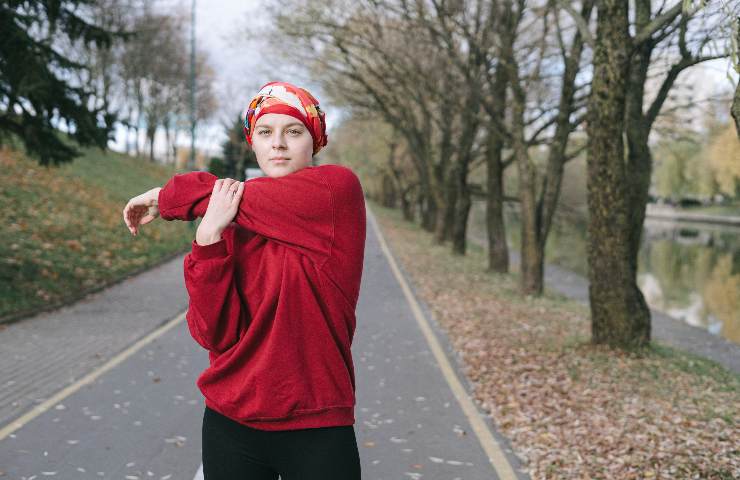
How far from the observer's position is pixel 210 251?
6.71 ft

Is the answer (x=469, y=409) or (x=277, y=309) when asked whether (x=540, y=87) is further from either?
(x=277, y=309)

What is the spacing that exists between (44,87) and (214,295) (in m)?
11.4

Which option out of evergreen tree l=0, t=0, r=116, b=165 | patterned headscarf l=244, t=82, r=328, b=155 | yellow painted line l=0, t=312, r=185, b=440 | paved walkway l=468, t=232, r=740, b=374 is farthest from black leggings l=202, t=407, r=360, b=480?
evergreen tree l=0, t=0, r=116, b=165

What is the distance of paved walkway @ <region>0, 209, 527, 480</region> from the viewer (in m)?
5.51

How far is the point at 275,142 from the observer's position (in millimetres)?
2199

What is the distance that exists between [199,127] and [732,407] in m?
74.6

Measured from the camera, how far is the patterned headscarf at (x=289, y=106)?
2191mm

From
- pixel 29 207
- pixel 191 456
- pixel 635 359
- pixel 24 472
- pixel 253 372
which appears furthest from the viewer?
pixel 29 207

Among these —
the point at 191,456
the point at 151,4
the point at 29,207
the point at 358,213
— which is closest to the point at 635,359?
the point at 191,456

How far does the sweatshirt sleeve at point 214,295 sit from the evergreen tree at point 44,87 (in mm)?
11145

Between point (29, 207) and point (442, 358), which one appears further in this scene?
point (29, 207)

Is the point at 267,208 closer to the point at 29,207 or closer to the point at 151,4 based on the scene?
the point at 29,207

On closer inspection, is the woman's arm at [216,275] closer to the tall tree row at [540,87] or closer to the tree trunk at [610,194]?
the tall tree row at [540,87]

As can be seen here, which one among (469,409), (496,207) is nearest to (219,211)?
(469,409)
